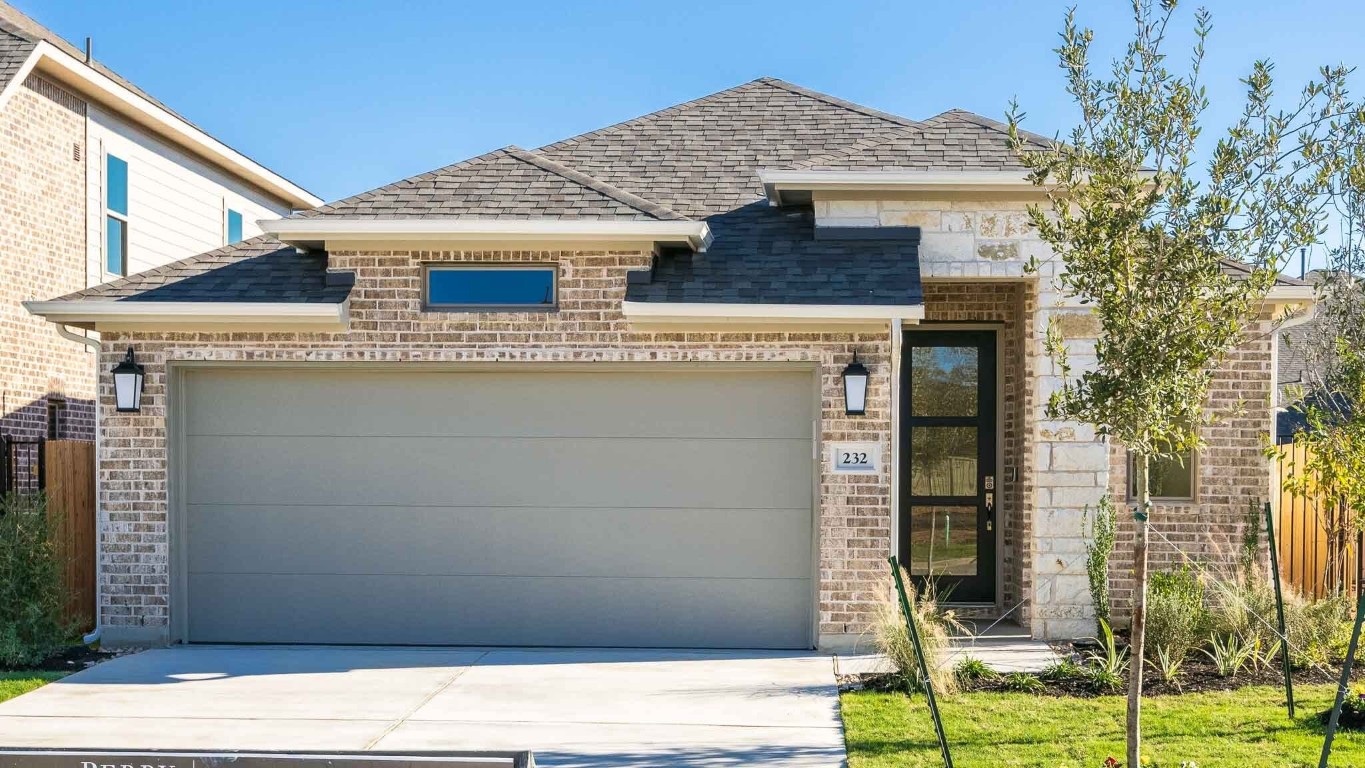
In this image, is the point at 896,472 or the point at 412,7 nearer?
the point at 896,472

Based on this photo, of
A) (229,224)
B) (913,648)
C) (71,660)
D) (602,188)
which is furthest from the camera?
(229,224)

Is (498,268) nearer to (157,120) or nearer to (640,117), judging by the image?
(640,117)

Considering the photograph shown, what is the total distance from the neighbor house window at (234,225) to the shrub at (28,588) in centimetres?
873

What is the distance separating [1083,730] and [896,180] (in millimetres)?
4831

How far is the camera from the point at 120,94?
47.7 ft

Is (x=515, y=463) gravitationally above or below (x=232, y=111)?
below

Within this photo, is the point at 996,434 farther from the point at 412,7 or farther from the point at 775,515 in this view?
the point at 412,7

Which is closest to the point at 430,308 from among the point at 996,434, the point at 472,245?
the point at 472,245

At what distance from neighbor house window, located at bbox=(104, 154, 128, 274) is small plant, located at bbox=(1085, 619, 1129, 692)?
471 inches

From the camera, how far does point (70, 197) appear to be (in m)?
14.2

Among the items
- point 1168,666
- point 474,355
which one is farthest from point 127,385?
point 1168,666

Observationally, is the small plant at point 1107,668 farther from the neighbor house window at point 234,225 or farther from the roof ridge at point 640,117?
the neighbor house window at point 234,225

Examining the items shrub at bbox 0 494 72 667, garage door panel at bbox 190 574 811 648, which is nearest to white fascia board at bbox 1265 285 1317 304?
garage door panel at bbox 190 574 811 648

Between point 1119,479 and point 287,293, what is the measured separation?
7288 mm
